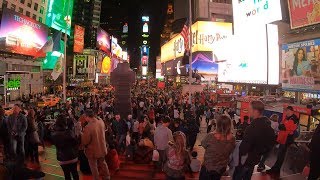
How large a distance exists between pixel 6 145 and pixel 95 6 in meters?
120

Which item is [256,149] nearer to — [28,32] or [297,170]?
[297,170]

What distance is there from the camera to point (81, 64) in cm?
8644

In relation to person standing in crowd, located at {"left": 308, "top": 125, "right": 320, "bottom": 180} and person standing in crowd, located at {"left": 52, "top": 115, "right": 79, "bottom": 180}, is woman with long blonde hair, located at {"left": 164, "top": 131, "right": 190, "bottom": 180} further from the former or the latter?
person standing in crowd, located at {"left": 52, "top": 115, "right": 79, "bottom": 180}

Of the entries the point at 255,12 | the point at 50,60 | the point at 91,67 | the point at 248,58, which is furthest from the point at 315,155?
the point at 91,67

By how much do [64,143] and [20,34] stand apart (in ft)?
131

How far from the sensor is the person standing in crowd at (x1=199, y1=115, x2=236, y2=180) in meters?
4.96

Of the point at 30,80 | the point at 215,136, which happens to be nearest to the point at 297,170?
the point at 215,136

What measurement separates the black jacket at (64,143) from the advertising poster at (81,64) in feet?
263

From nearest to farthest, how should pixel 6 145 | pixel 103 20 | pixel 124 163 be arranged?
pixel 6 145, pixel 124 163, pixel 103 20

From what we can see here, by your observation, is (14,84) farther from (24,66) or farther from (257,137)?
(257,137)

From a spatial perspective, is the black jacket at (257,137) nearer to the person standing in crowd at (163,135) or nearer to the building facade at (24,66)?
the person standing in crowd at (163,135)

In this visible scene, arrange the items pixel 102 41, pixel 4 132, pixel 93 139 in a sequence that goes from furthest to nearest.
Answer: pixel 102 41 < pixel 4 132 < pixel 93 139

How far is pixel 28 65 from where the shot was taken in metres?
56.7

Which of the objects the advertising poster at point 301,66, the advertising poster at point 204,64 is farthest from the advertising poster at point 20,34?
the advertising poster at point 301,66
